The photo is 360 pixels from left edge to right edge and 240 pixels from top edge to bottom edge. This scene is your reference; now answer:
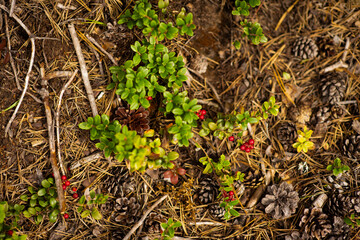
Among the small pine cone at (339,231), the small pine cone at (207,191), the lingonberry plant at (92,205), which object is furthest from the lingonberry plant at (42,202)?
the small pine cone at (339,231)

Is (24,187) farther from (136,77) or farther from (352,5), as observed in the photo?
(352,5)

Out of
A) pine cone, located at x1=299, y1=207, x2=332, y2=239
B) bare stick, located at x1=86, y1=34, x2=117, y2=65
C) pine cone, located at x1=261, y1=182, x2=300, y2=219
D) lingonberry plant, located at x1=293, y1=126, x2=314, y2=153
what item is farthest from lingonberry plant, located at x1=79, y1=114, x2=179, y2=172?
pine cone, located at x1=299, y1=207, x2=332, y2=239

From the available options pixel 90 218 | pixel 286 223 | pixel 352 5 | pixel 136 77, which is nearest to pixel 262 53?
pixel 352 5

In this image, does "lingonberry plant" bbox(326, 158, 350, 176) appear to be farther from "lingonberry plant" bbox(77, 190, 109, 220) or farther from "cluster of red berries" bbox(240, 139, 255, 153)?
"lingonberry plant" bbox(77, 190, 109, 220)

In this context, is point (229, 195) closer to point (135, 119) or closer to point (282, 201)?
point (282, 201)

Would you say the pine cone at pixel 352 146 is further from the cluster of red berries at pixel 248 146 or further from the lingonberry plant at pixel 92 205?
the lingonberry plant at pixel 92 205

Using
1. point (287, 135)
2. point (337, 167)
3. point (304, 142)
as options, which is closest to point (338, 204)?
point (337, 167)
